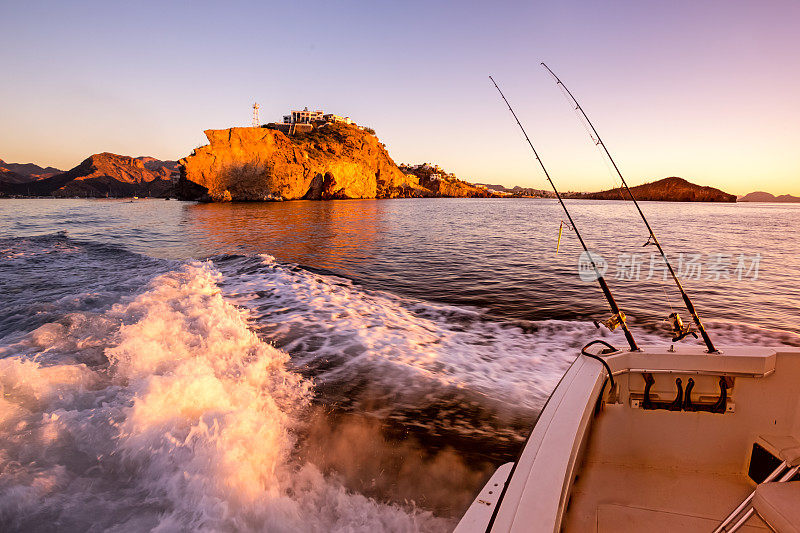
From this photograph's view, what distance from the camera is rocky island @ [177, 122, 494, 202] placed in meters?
73.3

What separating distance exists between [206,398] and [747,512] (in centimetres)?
456

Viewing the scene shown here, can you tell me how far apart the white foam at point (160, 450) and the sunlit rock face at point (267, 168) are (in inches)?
3111

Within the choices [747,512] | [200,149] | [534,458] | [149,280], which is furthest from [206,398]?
[200,149]

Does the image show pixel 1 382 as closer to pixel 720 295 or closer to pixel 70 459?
pixel 70 459

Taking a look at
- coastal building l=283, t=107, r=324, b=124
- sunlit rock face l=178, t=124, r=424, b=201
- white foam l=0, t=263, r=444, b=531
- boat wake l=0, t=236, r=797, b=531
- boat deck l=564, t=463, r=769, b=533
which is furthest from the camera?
coastal building l=283, t=107, r=324, b=124

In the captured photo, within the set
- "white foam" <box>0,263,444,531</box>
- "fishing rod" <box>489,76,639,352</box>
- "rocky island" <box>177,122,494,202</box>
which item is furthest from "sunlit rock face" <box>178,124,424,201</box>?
"fishing rod" <box>489,76,639,352</box>

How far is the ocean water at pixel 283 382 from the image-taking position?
2.97 meters

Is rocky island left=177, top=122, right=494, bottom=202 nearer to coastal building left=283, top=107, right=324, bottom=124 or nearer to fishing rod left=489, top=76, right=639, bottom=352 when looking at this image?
coastal building left=283, top=107, right=324, bottom=124

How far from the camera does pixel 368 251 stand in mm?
18812

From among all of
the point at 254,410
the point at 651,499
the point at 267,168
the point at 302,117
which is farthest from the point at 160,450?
the point at 302,117

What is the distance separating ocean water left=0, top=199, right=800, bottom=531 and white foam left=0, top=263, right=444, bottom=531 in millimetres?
17

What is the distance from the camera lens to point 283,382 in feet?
16.6

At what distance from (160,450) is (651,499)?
4.15m

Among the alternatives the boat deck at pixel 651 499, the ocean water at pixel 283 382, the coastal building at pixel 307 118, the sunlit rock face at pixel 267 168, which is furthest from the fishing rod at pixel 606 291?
the coastal building at pixel 307 118
